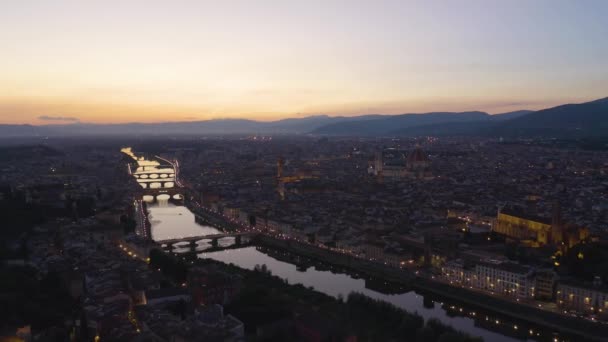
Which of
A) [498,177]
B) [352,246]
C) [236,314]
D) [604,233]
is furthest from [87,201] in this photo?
[498,177]

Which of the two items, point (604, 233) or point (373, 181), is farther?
point (373, 181)

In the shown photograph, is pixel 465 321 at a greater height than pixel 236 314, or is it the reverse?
pixel 236 314

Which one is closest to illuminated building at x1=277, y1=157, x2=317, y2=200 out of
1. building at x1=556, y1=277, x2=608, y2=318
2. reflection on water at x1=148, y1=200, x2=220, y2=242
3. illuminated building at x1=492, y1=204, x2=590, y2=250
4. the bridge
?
reflection on water at x1=148, y1=200, x2=220, y2=242

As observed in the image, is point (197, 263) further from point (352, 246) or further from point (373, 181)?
point (373, 181)

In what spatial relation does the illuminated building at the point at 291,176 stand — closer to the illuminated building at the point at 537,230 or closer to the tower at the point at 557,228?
the illuminated building at the point at 537,230

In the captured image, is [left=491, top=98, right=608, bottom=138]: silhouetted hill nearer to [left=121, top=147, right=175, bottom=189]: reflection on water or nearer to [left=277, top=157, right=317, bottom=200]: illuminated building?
A: [left=277, top=157, right=317, bottom=200]: illuminated building

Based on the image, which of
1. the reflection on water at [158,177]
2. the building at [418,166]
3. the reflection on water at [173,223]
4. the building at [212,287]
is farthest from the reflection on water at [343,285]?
the building at [418,166]

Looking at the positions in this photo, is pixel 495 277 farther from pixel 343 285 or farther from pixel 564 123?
pixel 564 123
